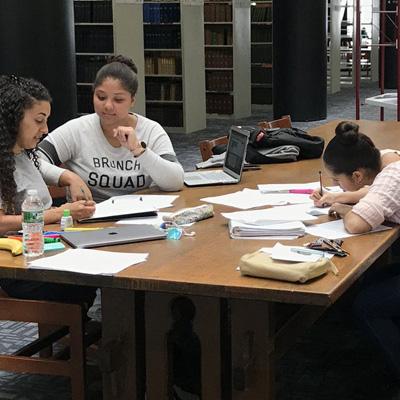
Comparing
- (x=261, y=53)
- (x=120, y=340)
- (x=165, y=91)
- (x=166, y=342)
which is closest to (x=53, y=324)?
(x=120, y=340)

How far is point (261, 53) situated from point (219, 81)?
63.3 inches

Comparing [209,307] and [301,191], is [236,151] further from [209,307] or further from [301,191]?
[209,307]

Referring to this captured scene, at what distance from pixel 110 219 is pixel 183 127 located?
8.40m

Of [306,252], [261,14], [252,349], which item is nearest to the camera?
[252,349]

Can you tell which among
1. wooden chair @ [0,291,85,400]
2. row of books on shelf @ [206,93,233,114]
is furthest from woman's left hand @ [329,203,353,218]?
row of books on shelf @ [206,93,233,114]

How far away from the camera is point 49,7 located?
6.04 m

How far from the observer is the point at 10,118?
3197 millimetres

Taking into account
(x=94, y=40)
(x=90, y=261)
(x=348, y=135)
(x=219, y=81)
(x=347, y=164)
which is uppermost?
(x=94, y=40)

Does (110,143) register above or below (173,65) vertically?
below

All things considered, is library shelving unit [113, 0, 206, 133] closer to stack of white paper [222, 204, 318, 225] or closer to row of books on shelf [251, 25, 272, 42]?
row of books on shelf [251, 25, 272, 42]

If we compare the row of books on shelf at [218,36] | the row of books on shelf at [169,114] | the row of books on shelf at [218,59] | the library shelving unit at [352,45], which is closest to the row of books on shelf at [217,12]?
the row of books on shelf at [218,36]

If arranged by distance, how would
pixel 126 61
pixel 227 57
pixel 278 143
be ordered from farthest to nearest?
pixel 227 57
pixel 278 143
pixel 126 61

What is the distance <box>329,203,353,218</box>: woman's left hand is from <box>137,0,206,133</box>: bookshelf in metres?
8.21

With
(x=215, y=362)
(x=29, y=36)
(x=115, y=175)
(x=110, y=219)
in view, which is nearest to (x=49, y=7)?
(x=29, y=36)
